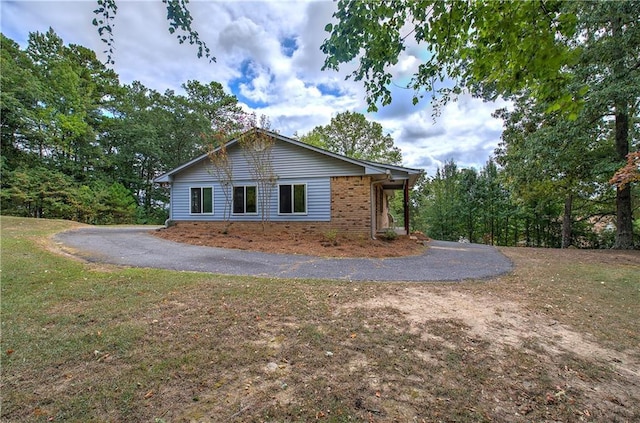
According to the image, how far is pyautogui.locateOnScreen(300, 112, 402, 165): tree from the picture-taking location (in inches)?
1189

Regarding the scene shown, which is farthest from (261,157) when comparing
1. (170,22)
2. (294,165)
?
(170,22)

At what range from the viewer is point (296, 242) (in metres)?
10.8

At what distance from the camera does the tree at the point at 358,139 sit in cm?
3020

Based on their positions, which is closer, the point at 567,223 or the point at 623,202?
the point at 623,202

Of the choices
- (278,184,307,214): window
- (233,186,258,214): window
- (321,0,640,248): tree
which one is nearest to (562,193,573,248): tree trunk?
(278,184,307,214): window

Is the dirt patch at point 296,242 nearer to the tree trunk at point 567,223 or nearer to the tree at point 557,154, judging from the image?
the tree at point 557,154

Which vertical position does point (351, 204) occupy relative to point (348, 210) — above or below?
Result: above

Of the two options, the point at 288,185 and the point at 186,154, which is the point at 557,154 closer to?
the point at 288,185

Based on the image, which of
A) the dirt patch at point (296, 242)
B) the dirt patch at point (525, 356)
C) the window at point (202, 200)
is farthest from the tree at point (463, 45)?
the window at point (202, 200)

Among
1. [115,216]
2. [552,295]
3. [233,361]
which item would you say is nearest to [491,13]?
[233,361]

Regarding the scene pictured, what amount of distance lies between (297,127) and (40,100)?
64.9 ft

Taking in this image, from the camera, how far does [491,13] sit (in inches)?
95.7

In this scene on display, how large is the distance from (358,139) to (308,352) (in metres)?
29.4

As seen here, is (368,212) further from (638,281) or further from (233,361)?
(233,361)
